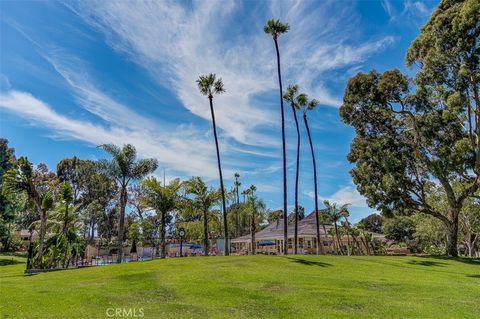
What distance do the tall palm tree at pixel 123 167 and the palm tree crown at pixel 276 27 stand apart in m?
16.2

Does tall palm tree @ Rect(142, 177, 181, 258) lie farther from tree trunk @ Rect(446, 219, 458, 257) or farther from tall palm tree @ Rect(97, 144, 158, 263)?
tree trunk @ Rect(446, 219, 458, 257)

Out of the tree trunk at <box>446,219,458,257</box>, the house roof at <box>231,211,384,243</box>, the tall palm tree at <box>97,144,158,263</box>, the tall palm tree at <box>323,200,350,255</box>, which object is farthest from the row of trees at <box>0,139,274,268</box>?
the tree trunk at <box>446,219,458,257</box>

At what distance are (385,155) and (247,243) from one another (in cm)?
2566

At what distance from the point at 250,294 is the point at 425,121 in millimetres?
22880

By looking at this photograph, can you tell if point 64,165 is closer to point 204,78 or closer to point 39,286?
point 204,78

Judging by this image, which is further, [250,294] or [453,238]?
[453,238]

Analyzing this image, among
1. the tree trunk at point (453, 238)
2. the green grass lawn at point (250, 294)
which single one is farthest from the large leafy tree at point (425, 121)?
the green grass lawn at point (250, 294)

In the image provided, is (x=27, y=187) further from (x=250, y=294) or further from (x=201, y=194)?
(x=250, y=294)

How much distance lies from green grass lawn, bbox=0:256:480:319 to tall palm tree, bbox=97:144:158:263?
13.4 meters

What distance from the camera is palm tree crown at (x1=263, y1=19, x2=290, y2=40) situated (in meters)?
Result: 32.8

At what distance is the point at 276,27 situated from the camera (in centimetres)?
3288

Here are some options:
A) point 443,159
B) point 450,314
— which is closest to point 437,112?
point 443,159

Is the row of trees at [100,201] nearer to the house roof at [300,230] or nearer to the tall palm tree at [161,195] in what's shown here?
the tall palm tree at [161,195]

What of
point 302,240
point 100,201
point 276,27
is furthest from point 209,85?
point 100,201
